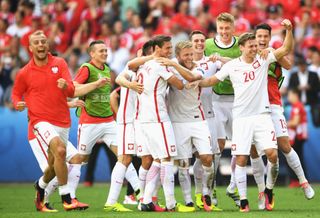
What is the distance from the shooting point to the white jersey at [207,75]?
57.8ft

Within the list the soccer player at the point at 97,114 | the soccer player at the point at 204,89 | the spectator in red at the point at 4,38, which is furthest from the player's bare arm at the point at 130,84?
the spectator in red at the point at 4,38

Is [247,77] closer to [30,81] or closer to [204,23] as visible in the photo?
[30,81]

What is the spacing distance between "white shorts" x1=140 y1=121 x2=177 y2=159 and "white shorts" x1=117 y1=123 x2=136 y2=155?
62 centimetres

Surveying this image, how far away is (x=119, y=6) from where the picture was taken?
3034 cm

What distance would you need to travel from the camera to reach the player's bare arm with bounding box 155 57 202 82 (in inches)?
650

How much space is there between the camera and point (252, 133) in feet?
54.7

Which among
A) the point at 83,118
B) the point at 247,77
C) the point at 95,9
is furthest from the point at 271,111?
the point at 95,9

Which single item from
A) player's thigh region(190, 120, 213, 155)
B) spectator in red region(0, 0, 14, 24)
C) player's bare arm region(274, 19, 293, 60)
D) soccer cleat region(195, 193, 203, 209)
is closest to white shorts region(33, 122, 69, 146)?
player's thigh region(190, 120, 213, 155)

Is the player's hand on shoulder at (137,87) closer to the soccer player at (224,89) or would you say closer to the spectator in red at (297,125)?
the soccer player at (224,89)

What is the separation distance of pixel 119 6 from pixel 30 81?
1373cm

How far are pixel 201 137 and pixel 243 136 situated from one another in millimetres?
721

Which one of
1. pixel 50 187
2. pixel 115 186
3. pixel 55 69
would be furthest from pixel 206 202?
pixel 55 69

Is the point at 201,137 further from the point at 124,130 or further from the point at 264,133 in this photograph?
the point at 124,130

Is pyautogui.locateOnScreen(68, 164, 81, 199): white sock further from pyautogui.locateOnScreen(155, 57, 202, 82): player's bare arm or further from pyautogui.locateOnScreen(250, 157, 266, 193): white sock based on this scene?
pyautogui.locateOnScreen(250, 157, 266, 193): white sock
